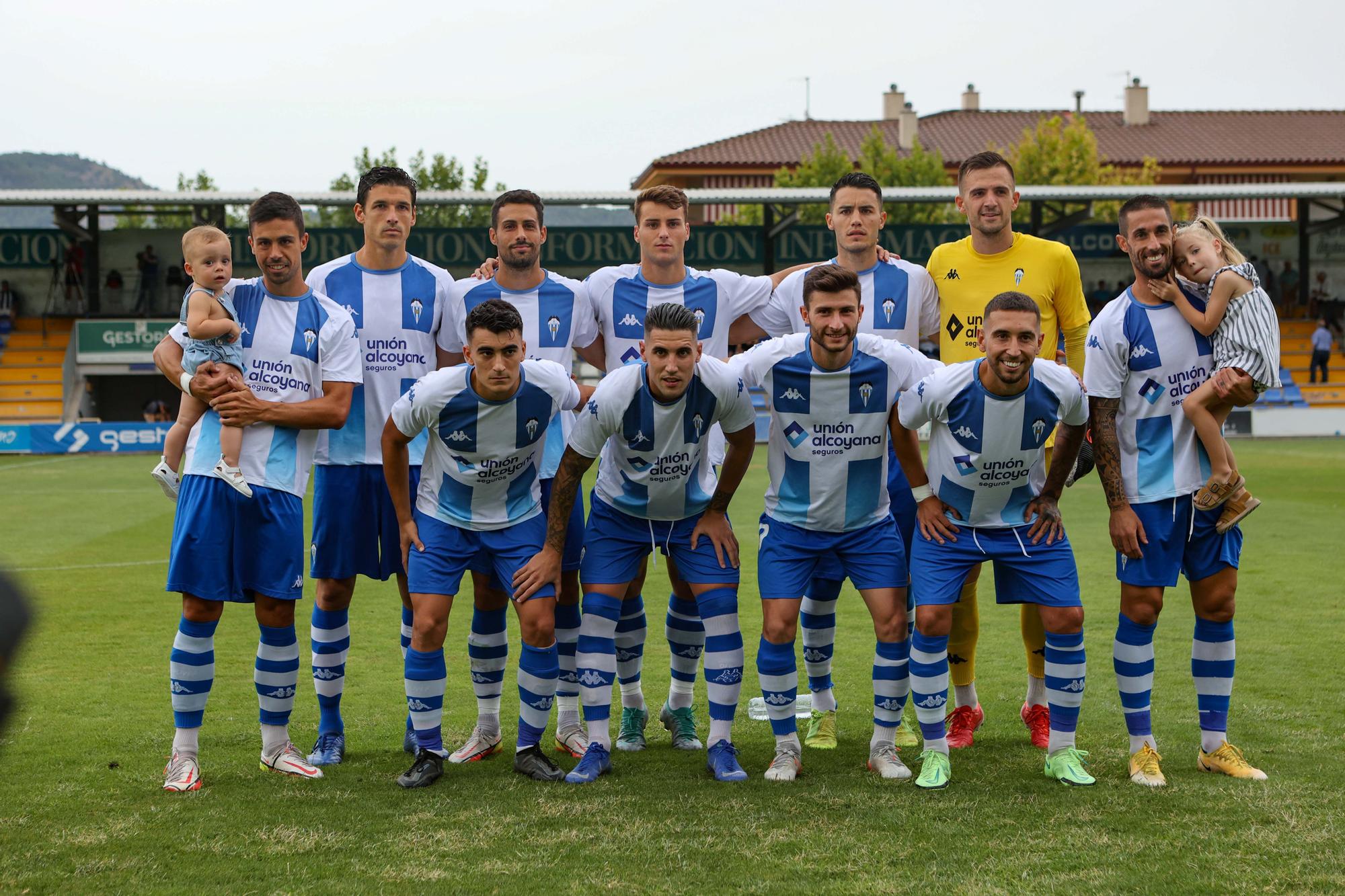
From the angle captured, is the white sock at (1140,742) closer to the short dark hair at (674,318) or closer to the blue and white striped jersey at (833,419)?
the blue and white striped jersey at (833,419)

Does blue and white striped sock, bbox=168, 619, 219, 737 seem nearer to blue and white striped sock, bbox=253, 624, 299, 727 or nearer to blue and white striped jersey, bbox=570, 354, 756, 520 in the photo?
blue and white striped sock, bbox=253, 624, 299, 727

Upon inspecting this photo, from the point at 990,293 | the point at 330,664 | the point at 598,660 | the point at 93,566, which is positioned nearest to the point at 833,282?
the point at 990,293

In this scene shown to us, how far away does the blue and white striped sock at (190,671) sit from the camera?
473cm

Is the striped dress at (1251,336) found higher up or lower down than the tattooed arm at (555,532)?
higher up

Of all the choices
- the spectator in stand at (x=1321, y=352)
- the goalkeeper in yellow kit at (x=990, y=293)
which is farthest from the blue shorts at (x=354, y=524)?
the spectator in stand at (x=1321, y=352)

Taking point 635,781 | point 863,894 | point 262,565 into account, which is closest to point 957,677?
point 635,781

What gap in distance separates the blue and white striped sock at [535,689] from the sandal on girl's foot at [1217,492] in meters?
2.50

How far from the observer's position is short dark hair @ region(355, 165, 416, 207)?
206 inches

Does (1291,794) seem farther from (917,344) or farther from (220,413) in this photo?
(220,413)

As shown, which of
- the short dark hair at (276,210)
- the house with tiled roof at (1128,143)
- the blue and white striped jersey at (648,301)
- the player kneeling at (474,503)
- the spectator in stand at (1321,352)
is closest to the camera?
the player kneeling at (474,503)

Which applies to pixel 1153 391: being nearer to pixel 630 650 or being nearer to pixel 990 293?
pixel 990 293

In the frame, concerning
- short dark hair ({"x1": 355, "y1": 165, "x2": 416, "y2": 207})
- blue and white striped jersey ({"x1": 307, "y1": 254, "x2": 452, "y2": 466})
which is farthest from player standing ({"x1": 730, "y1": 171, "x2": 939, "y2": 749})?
short dark hair ({"x1": 355, "y1": 165, "x2": 416, "y2": 207})

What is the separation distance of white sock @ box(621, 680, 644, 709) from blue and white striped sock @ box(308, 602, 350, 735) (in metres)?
1.20

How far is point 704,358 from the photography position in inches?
189
